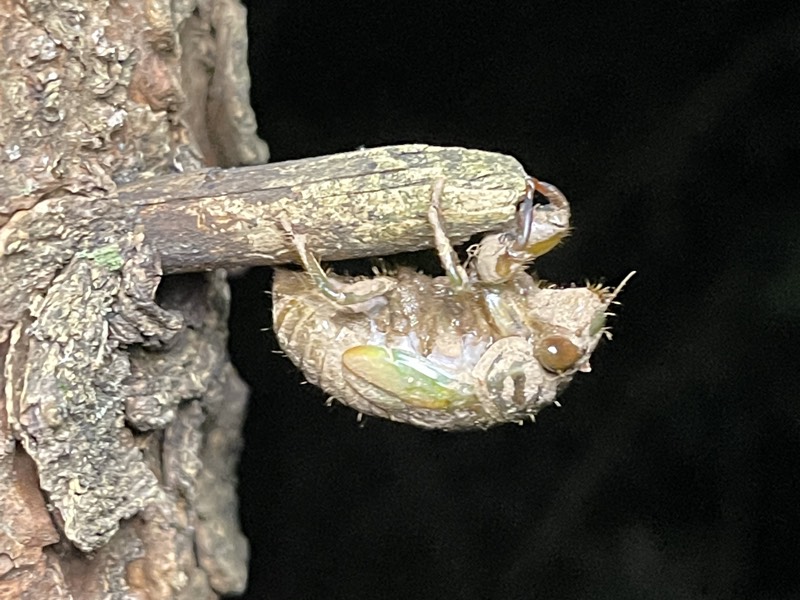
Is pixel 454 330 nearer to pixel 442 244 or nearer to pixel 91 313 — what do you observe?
pixel 442 244

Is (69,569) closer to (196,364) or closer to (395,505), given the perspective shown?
(196,364)

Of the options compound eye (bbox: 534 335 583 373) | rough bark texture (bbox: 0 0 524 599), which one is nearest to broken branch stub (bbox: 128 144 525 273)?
rough bark texture (bbox: 0 0 524 599)

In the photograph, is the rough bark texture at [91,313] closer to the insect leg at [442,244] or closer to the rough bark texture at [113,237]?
the rough bark texture at [113,237]

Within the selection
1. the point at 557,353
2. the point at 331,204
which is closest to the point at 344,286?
the point at 331,204

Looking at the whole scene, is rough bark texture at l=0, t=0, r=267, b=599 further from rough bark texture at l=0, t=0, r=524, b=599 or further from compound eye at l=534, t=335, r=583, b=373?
compound eye at l=534, t=335, r=583, b=373

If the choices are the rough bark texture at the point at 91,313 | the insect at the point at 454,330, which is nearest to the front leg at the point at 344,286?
the insect at the point at 454,330

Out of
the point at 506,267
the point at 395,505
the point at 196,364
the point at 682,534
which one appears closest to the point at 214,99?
the point at 196,364
